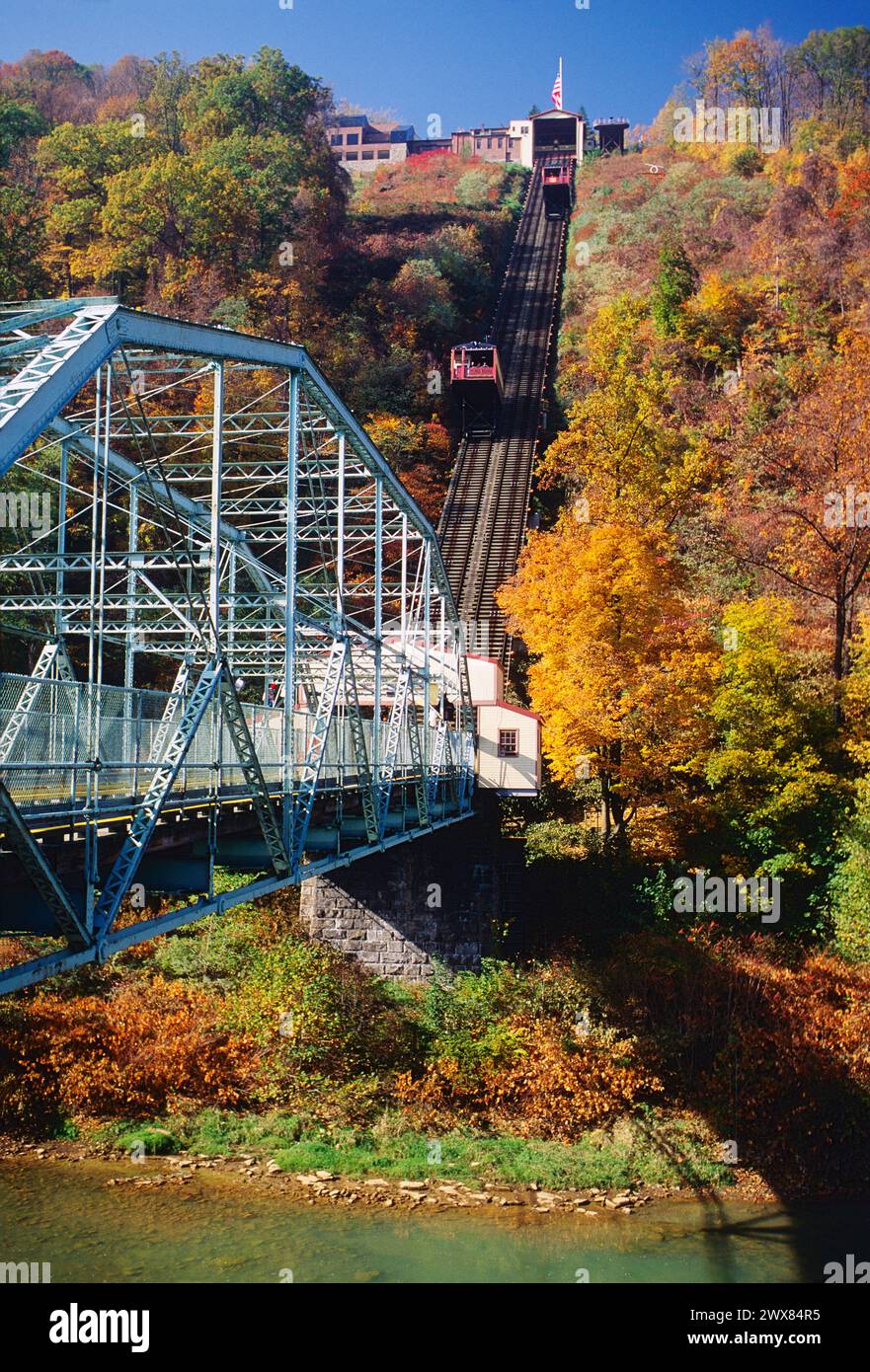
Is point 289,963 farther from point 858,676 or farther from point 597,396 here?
point 597,396

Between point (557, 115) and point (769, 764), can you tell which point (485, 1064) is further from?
point (557, 115)

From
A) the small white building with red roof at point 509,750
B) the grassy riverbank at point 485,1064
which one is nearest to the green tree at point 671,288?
the small white building with red roof at point 509,750

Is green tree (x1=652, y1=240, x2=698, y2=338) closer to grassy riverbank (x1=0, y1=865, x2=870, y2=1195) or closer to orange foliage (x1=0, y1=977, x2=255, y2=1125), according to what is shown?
grassy riverbank (x1=0, y1=865, x2=870, y2=1195)

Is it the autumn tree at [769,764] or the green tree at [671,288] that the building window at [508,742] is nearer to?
the autumn tree at [769,764]

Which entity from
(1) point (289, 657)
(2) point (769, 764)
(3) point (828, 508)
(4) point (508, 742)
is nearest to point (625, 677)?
(2) point (769, 764)

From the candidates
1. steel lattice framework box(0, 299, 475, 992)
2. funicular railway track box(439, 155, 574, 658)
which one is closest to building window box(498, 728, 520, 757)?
steel lattice framework box(0, 299, 475, 992)
